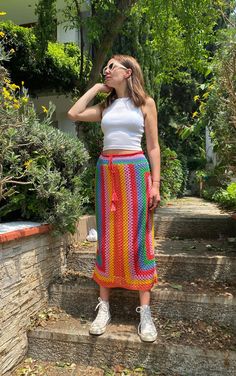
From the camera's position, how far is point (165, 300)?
265 cm

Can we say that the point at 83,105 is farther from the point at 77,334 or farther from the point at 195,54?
the point at 195,54

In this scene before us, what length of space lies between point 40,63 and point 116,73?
5698mm

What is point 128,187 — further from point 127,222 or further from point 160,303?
point 160,303

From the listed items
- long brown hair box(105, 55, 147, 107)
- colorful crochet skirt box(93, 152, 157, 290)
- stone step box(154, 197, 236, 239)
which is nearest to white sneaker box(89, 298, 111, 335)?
colorful crochet skirt box(93, 152, 157, 290)

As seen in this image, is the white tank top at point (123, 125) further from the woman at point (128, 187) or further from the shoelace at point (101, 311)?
the shoelace at point (101, 311)

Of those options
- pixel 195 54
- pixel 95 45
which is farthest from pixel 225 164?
pixel 95 45

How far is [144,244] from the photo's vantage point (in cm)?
252

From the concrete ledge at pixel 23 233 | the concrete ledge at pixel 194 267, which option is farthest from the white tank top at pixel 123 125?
the concrete ledge at pixel 194 267

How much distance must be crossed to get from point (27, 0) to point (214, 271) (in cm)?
976

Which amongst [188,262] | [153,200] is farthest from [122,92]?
[188,262]

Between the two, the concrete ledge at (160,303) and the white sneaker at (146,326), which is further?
the concrete ledge at (160,303)

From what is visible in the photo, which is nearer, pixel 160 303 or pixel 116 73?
pixel 116 73

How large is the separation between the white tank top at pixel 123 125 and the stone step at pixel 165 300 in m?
1.08

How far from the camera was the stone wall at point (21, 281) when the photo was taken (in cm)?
234
